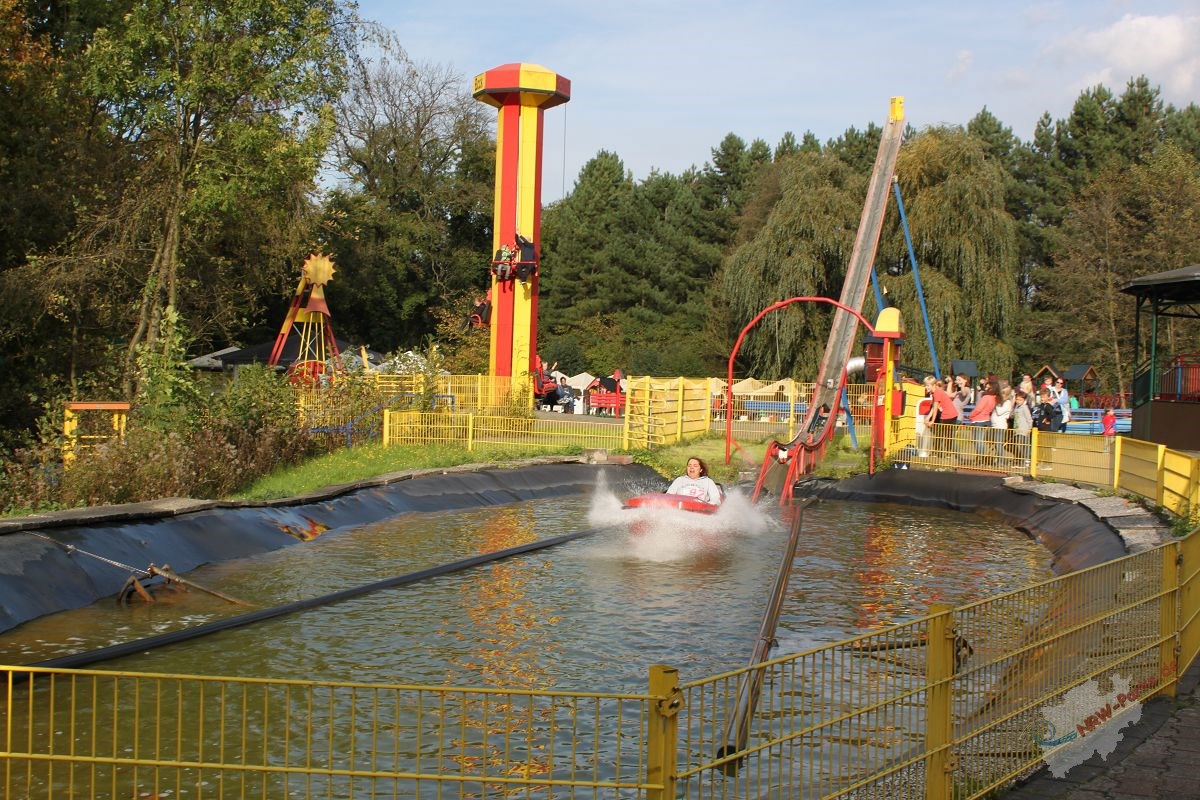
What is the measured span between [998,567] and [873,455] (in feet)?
29.0

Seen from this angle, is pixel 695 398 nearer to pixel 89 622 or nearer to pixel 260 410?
pixel 260 410

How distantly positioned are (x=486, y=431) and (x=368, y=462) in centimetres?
473

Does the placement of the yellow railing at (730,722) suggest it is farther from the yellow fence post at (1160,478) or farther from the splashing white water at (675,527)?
the yellow fence post at (1160,478)

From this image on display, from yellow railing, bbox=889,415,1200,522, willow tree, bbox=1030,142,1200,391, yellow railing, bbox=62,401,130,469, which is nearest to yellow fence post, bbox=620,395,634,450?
yellow railing, bbox=889,415,1200,522

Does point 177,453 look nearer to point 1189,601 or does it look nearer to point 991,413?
point 1189,601

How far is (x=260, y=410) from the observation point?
75.3 ft

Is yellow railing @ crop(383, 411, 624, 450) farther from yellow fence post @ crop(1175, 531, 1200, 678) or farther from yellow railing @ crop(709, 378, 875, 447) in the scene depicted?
yellow fence post @ crop(1175, 531, 1200, 678)

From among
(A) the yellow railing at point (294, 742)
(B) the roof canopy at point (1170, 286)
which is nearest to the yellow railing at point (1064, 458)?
(B) the roof canopy at point (1170, 286)

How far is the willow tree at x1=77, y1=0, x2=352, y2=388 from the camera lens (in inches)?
1003

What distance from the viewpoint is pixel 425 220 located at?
208 ft

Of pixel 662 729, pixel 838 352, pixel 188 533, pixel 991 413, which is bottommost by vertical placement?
pixel 188 533

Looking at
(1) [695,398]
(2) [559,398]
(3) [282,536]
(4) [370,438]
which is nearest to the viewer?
(3) [282,536]

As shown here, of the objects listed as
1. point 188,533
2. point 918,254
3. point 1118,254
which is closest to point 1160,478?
point 188,533

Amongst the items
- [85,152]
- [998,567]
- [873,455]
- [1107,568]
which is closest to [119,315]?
[85,152]
